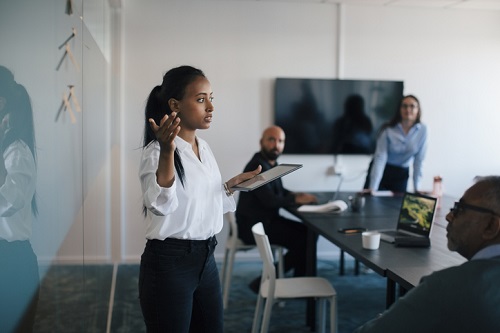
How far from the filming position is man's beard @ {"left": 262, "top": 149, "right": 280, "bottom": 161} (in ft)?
14.1

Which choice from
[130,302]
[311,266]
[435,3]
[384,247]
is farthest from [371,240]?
[435,3]

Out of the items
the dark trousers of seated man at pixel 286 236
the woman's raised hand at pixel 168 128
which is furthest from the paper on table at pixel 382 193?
the woman's raised hand at pixel 168 128

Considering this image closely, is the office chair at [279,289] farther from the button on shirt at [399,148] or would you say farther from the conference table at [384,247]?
the button on shirt at [399,148]

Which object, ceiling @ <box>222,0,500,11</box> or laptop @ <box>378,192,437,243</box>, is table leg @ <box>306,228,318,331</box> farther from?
ceiling @ <box>222,0,500,11</box>

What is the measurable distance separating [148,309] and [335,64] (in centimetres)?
429

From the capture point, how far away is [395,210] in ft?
13.0

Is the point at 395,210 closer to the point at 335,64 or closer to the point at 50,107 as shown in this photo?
the point at 335,64

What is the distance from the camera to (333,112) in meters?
5.69

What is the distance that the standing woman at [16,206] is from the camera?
39.8 inches

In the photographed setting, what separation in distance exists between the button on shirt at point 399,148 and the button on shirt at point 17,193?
3992 millimetres

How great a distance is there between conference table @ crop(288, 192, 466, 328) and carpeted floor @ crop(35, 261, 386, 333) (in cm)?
40

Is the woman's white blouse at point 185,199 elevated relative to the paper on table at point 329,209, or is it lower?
elevated

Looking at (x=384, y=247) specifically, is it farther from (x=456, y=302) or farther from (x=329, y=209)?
(x=456, y=302)

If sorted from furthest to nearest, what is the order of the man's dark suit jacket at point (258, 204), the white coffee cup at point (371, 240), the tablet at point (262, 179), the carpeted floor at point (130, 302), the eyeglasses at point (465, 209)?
1. the man's dark suit jacket at point (258, 204)
2. the white coffee cup at point (371, 240)
3. the tablet at point (262, 179)
4. the carpeted floor at point (130, 302)
5. the eyeglasses at point (465, 209)
